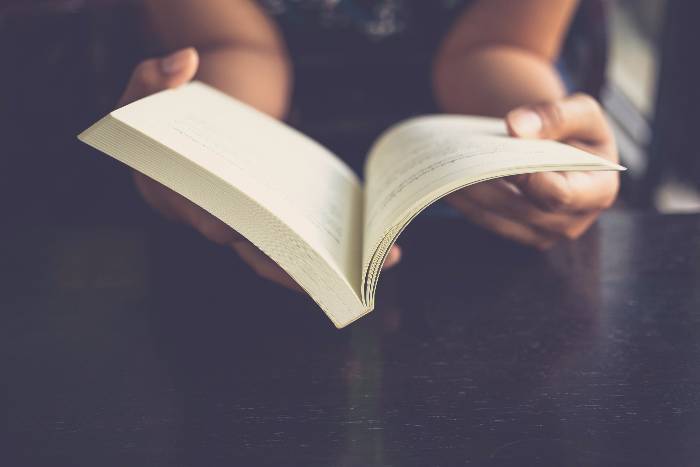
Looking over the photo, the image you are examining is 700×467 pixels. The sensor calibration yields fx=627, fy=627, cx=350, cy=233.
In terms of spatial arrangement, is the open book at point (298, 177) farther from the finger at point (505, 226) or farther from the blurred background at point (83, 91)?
the blurred background at point (83, 91)

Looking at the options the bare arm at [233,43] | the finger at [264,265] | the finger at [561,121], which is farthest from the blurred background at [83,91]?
the finger at [264,265]

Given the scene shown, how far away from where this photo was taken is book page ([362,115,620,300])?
1.18 feet

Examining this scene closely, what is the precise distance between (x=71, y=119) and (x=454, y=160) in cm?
105

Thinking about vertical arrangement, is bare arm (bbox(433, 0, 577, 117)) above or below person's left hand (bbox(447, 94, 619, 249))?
above

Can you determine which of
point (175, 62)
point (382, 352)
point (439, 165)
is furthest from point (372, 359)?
point (175, 62)

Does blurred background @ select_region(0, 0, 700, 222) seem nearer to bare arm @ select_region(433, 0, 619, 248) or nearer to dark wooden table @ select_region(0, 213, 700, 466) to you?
bare arm @ select_region(433, 0, 619, 248)

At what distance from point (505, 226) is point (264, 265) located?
8.3 inches

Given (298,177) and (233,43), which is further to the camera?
(233,43)

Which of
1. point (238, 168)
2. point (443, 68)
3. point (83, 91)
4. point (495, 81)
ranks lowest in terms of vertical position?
point (238, 168)

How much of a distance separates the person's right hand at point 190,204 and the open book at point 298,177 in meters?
0.02

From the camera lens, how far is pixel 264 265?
1.41 ft

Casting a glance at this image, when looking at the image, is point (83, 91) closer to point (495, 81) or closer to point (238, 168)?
point (495, 81)

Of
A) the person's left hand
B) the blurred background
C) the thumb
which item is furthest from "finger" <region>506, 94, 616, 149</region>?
the blurred background

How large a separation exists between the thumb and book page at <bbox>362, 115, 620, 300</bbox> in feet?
0.54
